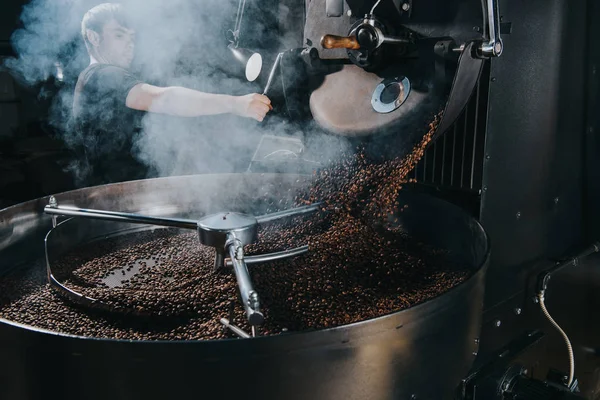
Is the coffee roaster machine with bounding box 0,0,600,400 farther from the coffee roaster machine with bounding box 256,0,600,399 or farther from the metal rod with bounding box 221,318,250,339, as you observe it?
the metal rod with bounding box 221,318,250,339

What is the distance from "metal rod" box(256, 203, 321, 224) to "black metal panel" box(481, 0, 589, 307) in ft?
1.57

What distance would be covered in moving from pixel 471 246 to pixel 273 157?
0.82 metres

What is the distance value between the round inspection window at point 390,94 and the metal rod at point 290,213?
0.34 m

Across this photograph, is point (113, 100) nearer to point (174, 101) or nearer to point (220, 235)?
point (174, 101)

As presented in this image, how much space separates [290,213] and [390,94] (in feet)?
1.44

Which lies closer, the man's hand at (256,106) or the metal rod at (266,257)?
the metal rod at (266,257)

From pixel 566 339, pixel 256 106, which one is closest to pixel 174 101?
pixel 256 106

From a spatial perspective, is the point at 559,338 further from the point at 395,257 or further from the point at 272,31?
the point at 272,31

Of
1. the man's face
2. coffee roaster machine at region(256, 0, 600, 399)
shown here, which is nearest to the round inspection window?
coffee roaster machine at region(256, 0, 600, 399)

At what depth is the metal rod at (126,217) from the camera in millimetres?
1338

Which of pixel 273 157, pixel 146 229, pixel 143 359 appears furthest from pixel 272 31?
pixel 143 359

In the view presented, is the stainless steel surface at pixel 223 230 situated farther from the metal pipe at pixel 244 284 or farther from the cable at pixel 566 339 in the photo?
the cable at pixel 566 339

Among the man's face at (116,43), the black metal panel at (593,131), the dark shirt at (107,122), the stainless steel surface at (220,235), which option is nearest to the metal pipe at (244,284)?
the stainless steel surface at (220,235)

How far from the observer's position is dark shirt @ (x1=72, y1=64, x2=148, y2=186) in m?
2.77
